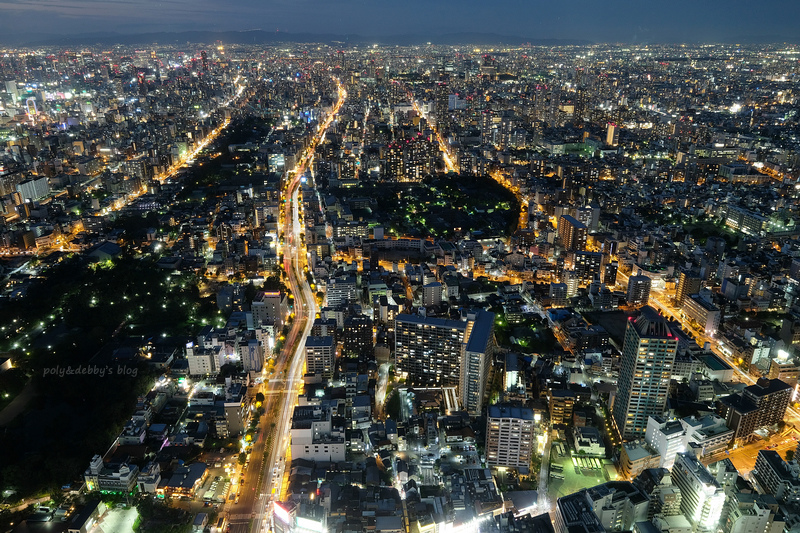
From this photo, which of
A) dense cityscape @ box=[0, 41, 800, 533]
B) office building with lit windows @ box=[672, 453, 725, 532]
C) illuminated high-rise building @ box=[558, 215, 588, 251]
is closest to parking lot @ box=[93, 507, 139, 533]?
dense cityscape @ box=[0, 41, 800, 533]

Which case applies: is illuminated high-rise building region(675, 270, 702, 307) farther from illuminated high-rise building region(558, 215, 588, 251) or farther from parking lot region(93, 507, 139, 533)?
parking lot region(93, 507, 139, 533)

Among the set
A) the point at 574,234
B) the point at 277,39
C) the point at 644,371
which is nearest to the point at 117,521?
the point at 644,371

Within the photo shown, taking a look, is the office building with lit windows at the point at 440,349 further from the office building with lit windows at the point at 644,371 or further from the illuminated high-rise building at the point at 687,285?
the illuminated high-rise building at the point at 687,285

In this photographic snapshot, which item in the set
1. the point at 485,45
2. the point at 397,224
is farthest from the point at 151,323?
the point at 485,45

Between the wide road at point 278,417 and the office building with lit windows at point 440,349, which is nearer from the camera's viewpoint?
the wide road at point 278,417

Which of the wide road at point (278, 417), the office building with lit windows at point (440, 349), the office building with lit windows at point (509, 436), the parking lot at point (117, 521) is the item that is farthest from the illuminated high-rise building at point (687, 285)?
the parking lot at point (117, 521)

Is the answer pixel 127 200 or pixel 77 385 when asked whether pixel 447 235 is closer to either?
pixel 77 385

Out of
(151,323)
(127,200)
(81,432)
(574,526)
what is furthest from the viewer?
(127,200)
